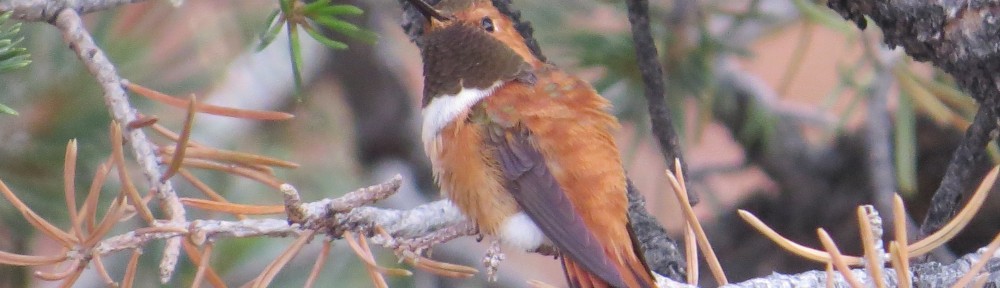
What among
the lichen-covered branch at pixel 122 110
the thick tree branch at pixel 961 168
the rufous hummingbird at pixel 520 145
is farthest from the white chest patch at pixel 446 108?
the thick tree branch at pixel 961 168

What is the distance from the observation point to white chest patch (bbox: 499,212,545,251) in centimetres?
107

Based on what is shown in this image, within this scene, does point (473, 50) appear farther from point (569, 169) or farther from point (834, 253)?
point (834, 253)

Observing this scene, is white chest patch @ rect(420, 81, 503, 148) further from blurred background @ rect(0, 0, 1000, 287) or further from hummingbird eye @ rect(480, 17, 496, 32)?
blurred background @ rect(0, 0, 1000, 287)

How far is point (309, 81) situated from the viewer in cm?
200

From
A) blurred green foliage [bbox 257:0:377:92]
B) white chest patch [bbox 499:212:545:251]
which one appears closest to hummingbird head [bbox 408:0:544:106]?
white chest patch [bbox 499:212:545:251]

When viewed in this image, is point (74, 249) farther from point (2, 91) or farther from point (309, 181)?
point (309, 181)

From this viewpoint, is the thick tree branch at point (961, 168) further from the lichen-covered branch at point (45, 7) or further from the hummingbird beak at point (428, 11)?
the lichen-covered branch at point (45, 7)

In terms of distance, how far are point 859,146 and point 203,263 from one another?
4.26 ft

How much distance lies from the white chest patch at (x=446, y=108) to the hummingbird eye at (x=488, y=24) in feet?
0.21

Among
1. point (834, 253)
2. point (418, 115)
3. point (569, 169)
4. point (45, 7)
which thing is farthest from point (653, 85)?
point (418, 115)

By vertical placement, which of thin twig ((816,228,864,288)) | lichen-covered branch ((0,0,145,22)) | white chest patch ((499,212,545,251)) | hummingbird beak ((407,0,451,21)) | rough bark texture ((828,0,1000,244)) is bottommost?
thin twig ((816,228,864,288))

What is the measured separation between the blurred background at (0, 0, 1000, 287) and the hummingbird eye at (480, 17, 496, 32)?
203 mm

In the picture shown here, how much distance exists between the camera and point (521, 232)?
3.52ft

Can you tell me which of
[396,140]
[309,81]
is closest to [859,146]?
[396,140]
